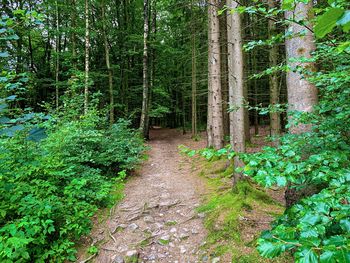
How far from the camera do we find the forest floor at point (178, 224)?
3.32 meters

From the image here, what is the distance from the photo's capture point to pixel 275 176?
133 centimetres

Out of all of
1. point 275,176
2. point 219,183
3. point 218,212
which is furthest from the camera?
point 219,183

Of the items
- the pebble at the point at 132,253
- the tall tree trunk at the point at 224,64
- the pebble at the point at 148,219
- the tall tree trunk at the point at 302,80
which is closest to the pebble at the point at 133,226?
the pebble at the point at 148,219

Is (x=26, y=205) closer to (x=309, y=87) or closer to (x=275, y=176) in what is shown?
(x=275, y=176)

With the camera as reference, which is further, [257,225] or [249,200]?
[249,200]

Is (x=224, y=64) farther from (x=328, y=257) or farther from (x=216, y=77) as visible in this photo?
(x=328, y=257)

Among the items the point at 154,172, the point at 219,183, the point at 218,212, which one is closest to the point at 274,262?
the point at 218,212

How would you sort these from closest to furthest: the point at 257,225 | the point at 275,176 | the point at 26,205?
the point at 275,176
the point at 26,205
the point at 257,225

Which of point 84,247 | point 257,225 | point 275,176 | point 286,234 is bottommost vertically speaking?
point 84,247

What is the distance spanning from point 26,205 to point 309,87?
14.1 feet

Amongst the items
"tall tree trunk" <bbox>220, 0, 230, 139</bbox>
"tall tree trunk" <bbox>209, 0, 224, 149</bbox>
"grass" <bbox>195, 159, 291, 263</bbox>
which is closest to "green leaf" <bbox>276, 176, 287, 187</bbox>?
"grass" <bbox>195, 159, 291, 263</bbox>

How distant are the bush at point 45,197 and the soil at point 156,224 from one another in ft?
1.67

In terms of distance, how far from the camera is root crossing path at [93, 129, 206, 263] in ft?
11.2

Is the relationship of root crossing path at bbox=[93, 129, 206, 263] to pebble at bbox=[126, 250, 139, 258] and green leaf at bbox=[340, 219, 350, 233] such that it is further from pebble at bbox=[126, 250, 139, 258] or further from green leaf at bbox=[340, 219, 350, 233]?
green leaf at bbox=[340, 219, 350, 233]
